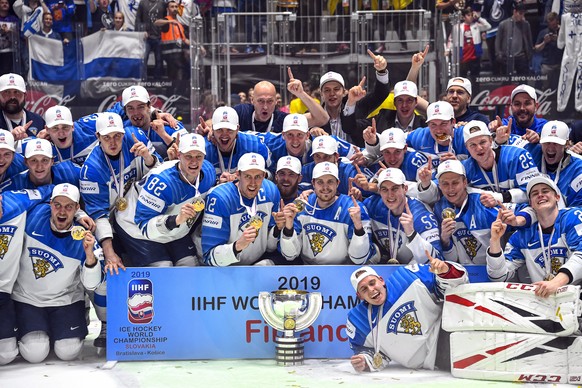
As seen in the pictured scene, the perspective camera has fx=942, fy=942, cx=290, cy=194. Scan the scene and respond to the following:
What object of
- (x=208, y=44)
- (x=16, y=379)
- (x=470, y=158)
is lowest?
(x=16, y=379)

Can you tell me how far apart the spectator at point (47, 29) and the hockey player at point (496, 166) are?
7.73 metres

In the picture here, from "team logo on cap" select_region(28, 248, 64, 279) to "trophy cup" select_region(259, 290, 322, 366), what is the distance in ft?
5.31

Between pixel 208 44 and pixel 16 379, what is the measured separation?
21.5 ft

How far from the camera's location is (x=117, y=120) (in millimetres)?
7613

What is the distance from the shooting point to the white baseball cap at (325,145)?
785 centimetres

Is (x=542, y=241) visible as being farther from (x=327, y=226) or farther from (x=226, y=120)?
(x=226, y=120)

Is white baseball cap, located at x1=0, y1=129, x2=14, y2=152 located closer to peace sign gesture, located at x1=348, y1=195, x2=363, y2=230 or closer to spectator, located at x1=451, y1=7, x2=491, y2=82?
peace sign gesture, located at x1=348, y1=195, x2=363, y2=230

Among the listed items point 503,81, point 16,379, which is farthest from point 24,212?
point 503,81

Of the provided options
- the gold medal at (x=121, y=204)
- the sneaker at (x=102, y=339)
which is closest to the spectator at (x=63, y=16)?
the gold medal at (x=121, y=204)

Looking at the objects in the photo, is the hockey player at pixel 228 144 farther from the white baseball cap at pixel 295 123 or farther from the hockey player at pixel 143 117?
the hockey player at pixel 143 117

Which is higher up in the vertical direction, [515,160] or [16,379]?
[515,160]

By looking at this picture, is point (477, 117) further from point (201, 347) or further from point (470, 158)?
point (201, 347)

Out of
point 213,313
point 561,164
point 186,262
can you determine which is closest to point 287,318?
point 213,313

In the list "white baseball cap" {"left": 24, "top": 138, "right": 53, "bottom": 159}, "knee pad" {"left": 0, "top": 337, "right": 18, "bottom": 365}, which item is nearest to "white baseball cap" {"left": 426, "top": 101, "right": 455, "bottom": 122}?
"white baseball cap" {"left": 24, "top": 138, "right": 53, "bottom": 159}
